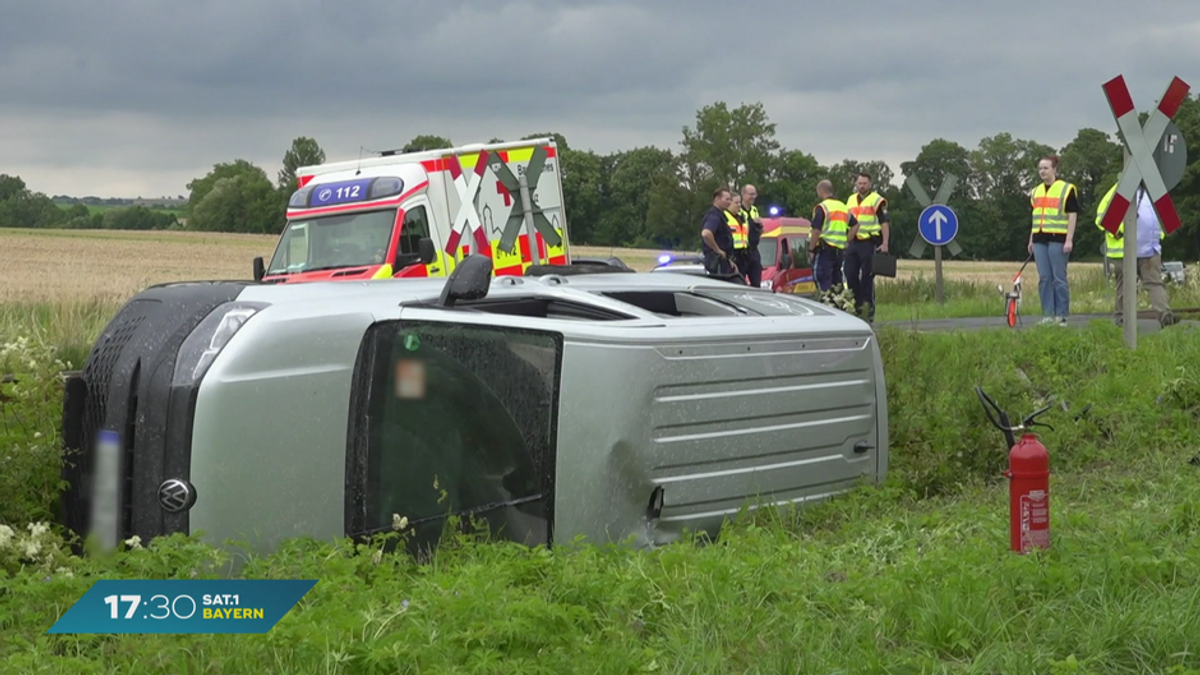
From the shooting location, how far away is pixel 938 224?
889 inches

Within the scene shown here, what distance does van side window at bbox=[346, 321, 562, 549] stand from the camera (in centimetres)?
544

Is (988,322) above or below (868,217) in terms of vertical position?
below

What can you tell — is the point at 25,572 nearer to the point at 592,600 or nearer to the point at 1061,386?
the point at 592,600

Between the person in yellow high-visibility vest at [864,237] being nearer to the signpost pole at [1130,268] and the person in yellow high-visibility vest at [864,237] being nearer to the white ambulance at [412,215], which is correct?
the white ambulance at [412,215]

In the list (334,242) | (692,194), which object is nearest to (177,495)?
(334,242)

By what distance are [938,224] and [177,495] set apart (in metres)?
18.9

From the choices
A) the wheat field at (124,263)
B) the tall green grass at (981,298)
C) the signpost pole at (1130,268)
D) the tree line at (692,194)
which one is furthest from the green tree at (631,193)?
the signpost pole at (1130,268)

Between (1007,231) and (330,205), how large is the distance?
281ft

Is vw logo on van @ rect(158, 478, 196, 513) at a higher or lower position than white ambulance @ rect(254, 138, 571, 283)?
lower

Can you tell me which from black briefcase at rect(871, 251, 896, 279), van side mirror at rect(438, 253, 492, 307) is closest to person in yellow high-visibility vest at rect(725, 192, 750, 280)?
black briefcase at rect(871, 251, 896, 279)

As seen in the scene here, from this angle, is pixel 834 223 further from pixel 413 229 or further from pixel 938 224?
pixel 413 229

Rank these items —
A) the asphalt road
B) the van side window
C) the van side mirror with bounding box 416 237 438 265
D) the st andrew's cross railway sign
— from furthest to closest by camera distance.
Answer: the st andrew's cross railway sign
the asphalt road
the van side mirror with bounding box 416 237 438 265
the van side window

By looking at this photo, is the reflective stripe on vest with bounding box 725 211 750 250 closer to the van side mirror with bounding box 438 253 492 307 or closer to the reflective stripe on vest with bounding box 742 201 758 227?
the reflective stripe on vest with bounding box 742 201 758 227

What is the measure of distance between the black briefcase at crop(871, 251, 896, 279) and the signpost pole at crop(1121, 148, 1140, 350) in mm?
5100
